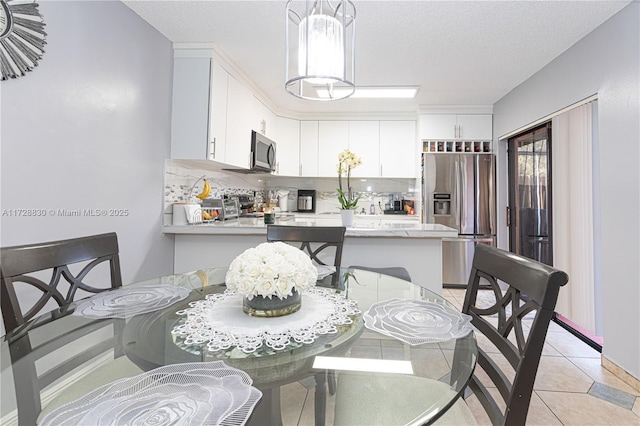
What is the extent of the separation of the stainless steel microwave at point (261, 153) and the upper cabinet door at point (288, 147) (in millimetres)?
503

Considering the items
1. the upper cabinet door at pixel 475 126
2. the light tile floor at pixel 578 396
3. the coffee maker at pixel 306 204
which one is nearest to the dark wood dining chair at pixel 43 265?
the light tile floor at pixel 578 396

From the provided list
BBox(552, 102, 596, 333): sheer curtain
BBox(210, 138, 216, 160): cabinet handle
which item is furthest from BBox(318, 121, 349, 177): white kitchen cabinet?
BBox(552, 102, 596, 333): sheer curtain

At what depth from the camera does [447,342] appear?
810 millimetres

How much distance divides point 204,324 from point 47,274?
132cm

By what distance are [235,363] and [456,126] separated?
419cm

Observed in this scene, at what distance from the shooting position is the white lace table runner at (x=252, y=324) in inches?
30.4

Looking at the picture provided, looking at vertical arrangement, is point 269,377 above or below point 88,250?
below

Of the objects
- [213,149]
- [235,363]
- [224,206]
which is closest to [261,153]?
[224,206]

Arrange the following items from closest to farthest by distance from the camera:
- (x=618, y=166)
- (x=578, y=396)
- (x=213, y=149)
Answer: (x=578, y=396) → (x=618, y=166) → (x=213, y=149)

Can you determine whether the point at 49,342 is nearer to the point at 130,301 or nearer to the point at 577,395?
the point at 130,301

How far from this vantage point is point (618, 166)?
6.60 ft

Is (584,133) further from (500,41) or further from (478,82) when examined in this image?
(478,82)

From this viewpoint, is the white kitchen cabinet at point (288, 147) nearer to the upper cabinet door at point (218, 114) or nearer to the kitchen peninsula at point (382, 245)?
the upper cabinet door at point (218, 114)

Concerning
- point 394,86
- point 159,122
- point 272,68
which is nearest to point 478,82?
point 394,86
